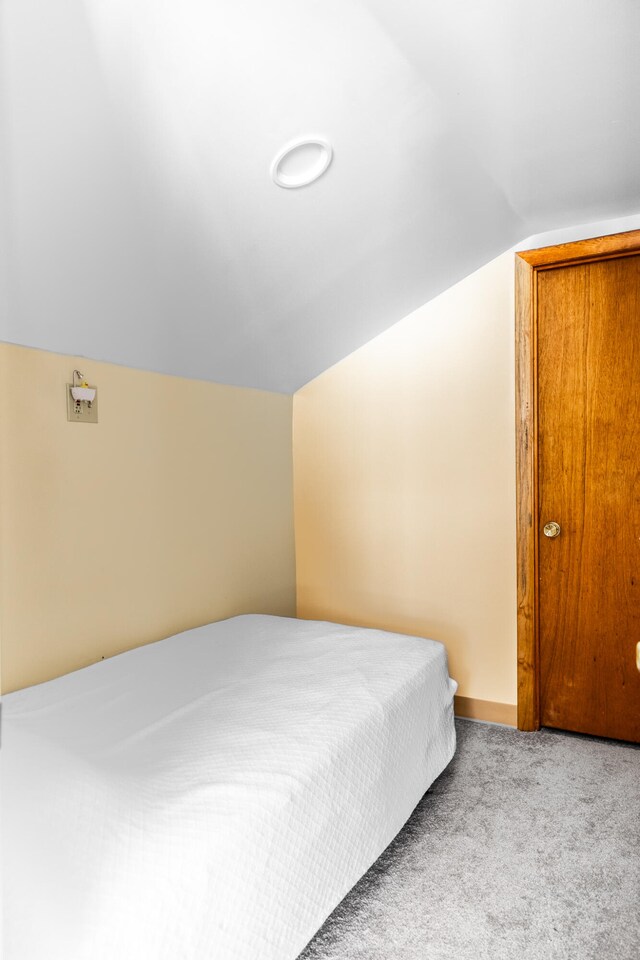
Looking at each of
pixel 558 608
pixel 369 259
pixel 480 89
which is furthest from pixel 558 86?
pixel 558 608

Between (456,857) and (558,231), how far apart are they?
7.36 ft

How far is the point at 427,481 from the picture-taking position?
2732 millimetres

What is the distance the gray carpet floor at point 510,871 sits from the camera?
1.43 m

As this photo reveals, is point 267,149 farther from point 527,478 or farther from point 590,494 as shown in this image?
point 590,494

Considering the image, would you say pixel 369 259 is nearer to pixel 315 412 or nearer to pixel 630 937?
pixel 315 412

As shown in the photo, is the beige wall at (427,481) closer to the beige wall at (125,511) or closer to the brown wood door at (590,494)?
the brown wood door at (590,494)

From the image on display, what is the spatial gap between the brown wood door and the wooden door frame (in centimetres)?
3

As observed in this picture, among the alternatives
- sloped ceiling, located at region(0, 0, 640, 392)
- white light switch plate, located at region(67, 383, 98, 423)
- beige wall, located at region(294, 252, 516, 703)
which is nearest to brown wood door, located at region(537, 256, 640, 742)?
beige wall, located at region(294, 252, 516, 703)

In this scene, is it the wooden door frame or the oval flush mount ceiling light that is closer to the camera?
the oval flush mount ceiling light

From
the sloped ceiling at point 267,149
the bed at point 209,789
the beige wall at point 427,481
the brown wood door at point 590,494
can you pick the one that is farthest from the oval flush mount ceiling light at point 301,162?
the bed at point 209,789

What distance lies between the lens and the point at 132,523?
2.15m

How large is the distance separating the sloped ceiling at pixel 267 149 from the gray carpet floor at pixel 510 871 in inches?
70.3

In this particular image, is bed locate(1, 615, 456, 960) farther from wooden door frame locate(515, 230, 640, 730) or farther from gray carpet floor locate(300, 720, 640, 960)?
wooden door frame locate(515, 230, 640, 730)

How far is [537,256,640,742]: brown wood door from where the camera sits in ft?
7.68
